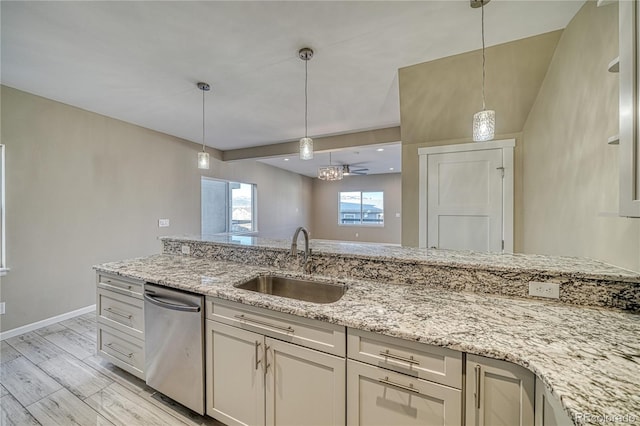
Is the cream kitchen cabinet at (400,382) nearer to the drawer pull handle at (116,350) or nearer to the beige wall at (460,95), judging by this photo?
the drawer pull handle at (116,350)

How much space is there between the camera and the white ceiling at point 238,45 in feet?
5.50

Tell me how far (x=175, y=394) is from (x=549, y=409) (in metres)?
2.05

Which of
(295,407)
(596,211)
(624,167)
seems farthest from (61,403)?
(596,211)

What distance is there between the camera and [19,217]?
2.80 meters

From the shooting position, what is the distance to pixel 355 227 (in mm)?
9656

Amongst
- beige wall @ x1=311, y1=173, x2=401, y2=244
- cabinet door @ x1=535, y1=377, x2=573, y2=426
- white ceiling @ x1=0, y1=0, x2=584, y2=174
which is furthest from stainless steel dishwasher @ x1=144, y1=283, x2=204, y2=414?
→ beige wall @ x1=311, y1=173, x2=401, y2=244

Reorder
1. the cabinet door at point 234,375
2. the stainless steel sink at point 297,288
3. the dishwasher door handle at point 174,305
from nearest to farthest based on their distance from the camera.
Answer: the cabinet door at point 234,375, the dishwasher door handle at point 174,305, the stainless steel sink at point 297,288

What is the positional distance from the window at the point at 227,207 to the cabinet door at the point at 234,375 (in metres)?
4.01

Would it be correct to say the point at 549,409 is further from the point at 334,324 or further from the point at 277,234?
the point at 277,234

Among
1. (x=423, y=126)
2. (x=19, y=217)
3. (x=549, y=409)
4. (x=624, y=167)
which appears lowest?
(x=549, y=409)

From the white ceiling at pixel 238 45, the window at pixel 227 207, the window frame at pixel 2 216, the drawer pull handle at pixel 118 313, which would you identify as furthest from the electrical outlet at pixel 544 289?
the window at pixel 227 207

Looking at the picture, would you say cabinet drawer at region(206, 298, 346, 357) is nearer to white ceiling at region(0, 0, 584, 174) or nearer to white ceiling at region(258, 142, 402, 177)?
white ceiling at region(0, 0, 584, 174)

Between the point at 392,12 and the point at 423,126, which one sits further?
the point at 423,126

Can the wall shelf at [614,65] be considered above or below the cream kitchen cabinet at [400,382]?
above
